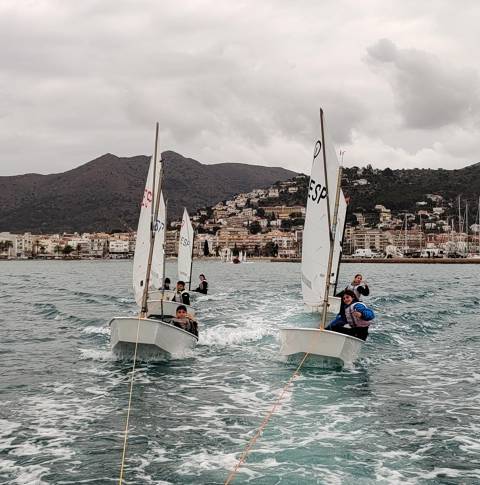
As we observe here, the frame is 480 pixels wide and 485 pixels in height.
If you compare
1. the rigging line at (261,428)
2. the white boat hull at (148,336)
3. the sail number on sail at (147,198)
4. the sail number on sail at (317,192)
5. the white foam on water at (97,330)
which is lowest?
the white foam on water at (97,330)

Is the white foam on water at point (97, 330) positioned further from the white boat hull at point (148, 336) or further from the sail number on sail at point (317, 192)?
the sail number on sail at point (317, 192)

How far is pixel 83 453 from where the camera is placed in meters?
9.37

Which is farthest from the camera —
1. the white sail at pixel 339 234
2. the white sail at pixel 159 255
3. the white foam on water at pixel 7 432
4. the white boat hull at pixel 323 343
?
the white sail at pixel 159 255

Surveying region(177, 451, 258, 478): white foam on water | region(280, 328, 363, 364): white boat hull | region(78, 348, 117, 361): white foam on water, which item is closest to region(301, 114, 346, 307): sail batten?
region(280, 328, 363, 364): white boat hull

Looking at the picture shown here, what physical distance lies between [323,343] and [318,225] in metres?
3.69

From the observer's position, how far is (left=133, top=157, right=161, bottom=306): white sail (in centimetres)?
1758

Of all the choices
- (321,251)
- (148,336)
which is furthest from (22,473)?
(321,251)

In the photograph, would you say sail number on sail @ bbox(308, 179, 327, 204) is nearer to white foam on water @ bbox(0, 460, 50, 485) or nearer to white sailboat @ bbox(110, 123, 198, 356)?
white sailboat @ bbox(110, 123, 198, 356)

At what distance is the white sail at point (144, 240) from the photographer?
57.7ft

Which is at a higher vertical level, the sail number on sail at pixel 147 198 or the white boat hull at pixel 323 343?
the sail number on sail at pixel 147 198

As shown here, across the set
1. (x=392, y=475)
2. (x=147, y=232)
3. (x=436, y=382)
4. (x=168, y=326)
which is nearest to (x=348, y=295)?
(x=436, y=382)

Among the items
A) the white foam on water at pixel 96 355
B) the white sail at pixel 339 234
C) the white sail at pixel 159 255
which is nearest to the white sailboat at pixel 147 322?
the white foam on water at pixel 96 355

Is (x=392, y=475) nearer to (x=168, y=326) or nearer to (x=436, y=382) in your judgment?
(x=436, y=382)

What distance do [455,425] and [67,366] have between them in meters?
9.97
